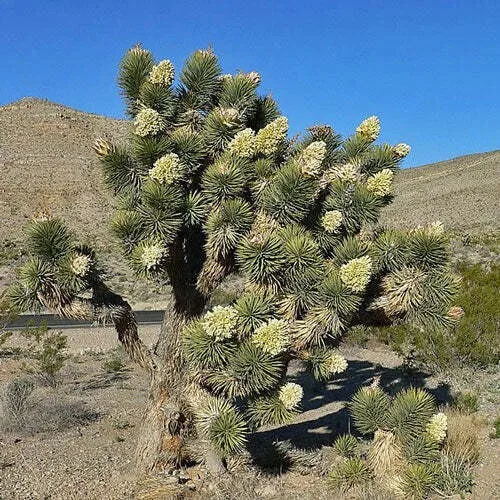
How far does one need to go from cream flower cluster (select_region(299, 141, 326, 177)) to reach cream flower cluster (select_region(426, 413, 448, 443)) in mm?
2691

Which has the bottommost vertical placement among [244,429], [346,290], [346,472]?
[346,472]

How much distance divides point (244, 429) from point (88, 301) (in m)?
2.02

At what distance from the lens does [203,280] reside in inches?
259

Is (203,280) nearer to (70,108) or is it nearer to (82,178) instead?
(82,178)

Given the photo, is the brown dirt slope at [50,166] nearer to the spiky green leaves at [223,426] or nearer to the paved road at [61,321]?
the paved road at [61,321]

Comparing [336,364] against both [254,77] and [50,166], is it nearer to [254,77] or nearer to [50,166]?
[254,77]

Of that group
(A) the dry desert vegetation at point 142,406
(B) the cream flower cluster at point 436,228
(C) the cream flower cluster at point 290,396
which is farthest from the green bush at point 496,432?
(C) the cream flower cluster at point 290,396

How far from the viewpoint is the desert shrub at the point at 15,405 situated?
8.44 m

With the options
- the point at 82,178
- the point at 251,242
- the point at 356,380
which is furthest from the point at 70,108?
the point at 251,242

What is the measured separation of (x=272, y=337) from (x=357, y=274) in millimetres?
959

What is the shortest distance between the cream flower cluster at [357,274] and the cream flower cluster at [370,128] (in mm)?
1786

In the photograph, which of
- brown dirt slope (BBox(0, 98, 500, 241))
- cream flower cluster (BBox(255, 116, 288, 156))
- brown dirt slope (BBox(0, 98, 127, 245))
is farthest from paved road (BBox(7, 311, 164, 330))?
brown dirt slope (BBox(0, 98, 500, 241))

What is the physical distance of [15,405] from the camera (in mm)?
8625

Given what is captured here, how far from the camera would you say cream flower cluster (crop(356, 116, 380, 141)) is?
6.85 m
